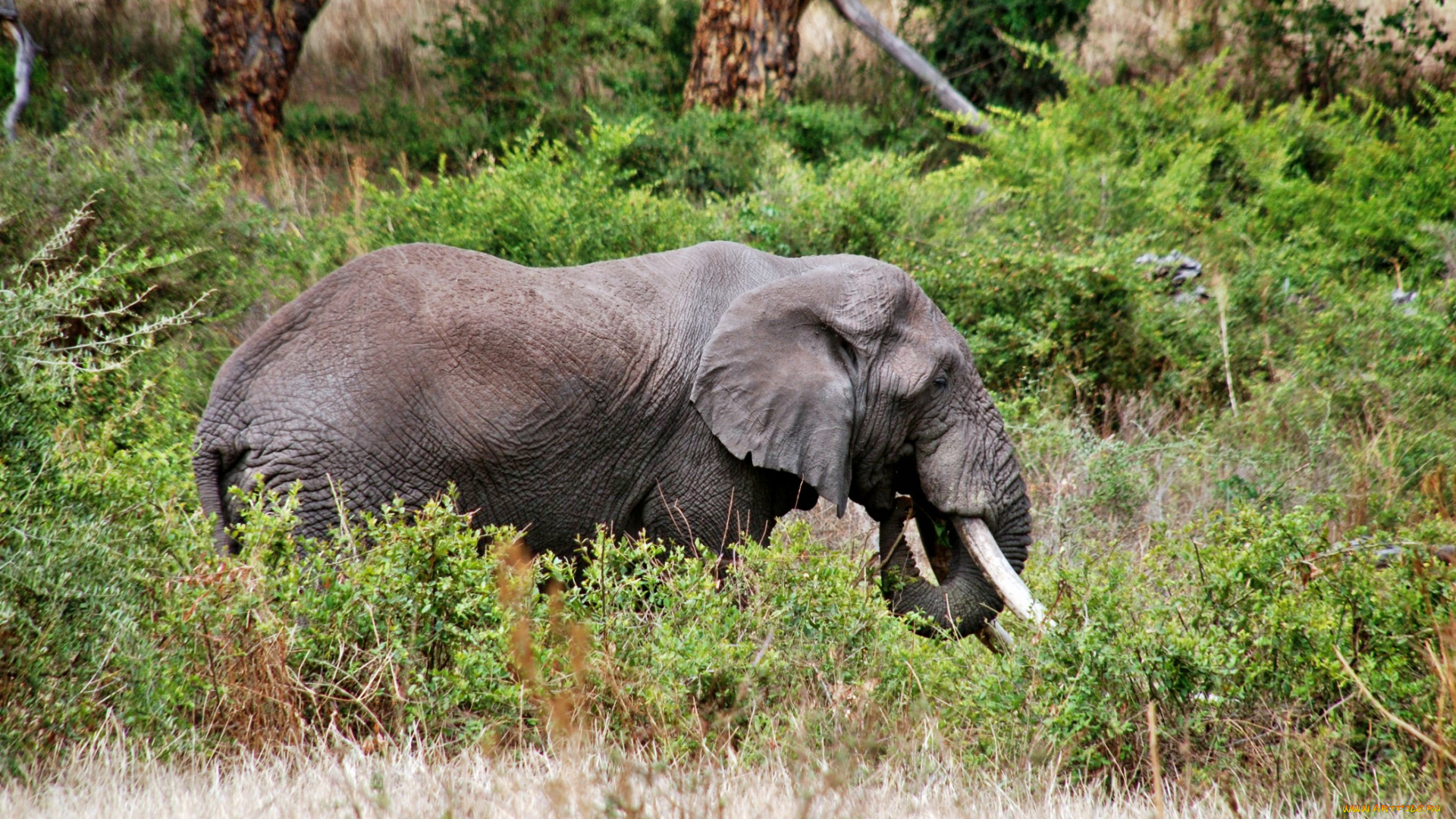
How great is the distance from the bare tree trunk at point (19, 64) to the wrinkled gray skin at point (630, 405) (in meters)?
7.06

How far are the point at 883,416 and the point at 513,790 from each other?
97.0 inches

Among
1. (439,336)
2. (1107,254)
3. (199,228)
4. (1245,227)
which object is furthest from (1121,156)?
(439,336)

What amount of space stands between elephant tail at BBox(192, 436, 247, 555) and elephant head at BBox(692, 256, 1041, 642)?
69.9 inches

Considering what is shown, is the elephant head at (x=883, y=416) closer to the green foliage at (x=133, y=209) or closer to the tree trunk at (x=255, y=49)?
the green foliage at (x=133, y=209)

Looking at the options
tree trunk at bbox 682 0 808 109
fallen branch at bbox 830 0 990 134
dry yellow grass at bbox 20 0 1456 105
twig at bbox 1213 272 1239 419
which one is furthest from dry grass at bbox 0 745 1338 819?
dry yellow grass at bbox 20 0 1456 105

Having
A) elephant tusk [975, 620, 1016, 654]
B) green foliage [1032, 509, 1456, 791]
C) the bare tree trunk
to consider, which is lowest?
elephant tusk [975, 620, 1016, 654]

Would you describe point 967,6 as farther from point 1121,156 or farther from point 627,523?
point 627,523

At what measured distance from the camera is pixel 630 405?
5.07 m

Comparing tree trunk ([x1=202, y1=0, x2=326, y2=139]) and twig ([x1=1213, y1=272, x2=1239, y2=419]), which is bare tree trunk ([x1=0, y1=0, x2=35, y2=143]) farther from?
twig ([x1=1213, y1=272, x2=1239, y2=419])

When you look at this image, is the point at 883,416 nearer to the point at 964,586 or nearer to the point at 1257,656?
the point at 964,586

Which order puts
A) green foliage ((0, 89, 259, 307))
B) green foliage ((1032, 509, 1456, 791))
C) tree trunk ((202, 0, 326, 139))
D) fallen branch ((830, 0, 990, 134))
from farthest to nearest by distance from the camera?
1. fallen branch ((830, 0, 990, 134))
2. tree trunk ((202, 0, 326, 139))
3. green foliage ((0, 89, 259, 307))
4. green foliage ((1032, 509, 1456, 791))

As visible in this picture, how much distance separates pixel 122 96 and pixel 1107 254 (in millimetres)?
8721

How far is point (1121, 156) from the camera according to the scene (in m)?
11.8

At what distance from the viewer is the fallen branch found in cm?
1380
